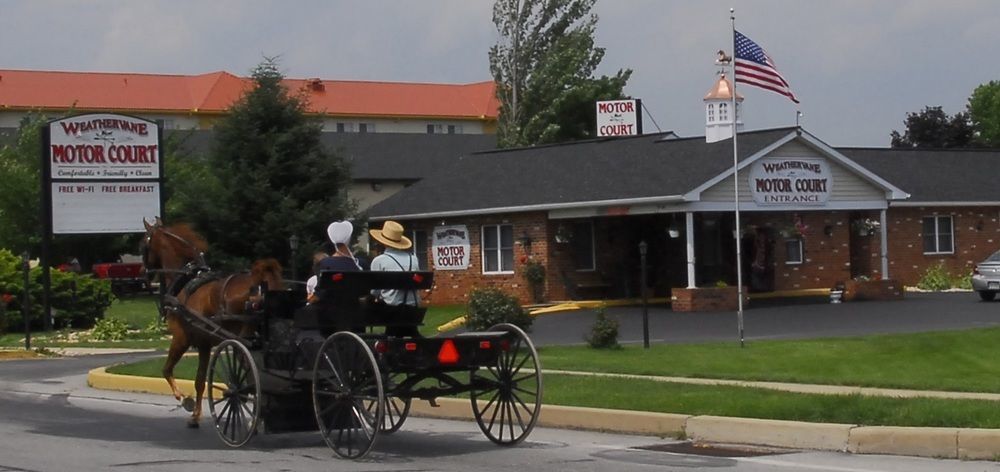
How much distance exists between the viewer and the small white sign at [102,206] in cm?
3597

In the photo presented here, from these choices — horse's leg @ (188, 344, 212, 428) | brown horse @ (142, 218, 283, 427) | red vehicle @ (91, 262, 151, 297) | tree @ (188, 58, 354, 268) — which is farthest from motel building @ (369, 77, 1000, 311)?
horse's leg @ (188, 344, 212, 428)

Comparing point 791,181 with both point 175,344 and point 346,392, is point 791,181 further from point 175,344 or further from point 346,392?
point 346,392

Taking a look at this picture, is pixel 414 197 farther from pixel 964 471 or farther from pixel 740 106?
pixel 964 471

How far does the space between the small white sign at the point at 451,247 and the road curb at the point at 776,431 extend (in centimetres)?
2482

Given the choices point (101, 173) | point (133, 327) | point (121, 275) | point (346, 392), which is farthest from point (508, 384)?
point (121, 275)

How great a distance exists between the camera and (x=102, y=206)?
119 feet

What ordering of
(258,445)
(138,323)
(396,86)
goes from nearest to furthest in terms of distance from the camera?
1. (258,445)
2. (138,323)
3. (396,86)

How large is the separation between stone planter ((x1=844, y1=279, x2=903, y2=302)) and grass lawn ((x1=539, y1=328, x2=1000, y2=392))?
36.0ft

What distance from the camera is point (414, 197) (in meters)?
44.5

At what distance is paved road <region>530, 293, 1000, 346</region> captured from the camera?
29.6 m

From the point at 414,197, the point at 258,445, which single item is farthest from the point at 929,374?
the point at 414,197

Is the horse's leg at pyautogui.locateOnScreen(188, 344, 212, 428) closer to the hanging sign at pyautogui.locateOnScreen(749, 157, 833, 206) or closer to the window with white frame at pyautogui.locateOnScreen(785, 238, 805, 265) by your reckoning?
the hanging sign at pyautogui.locateOnScreen(749, 157, 833, 206)

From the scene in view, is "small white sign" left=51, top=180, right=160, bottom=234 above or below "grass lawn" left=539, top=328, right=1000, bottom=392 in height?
above

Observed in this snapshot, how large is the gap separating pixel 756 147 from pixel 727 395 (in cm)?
2292
